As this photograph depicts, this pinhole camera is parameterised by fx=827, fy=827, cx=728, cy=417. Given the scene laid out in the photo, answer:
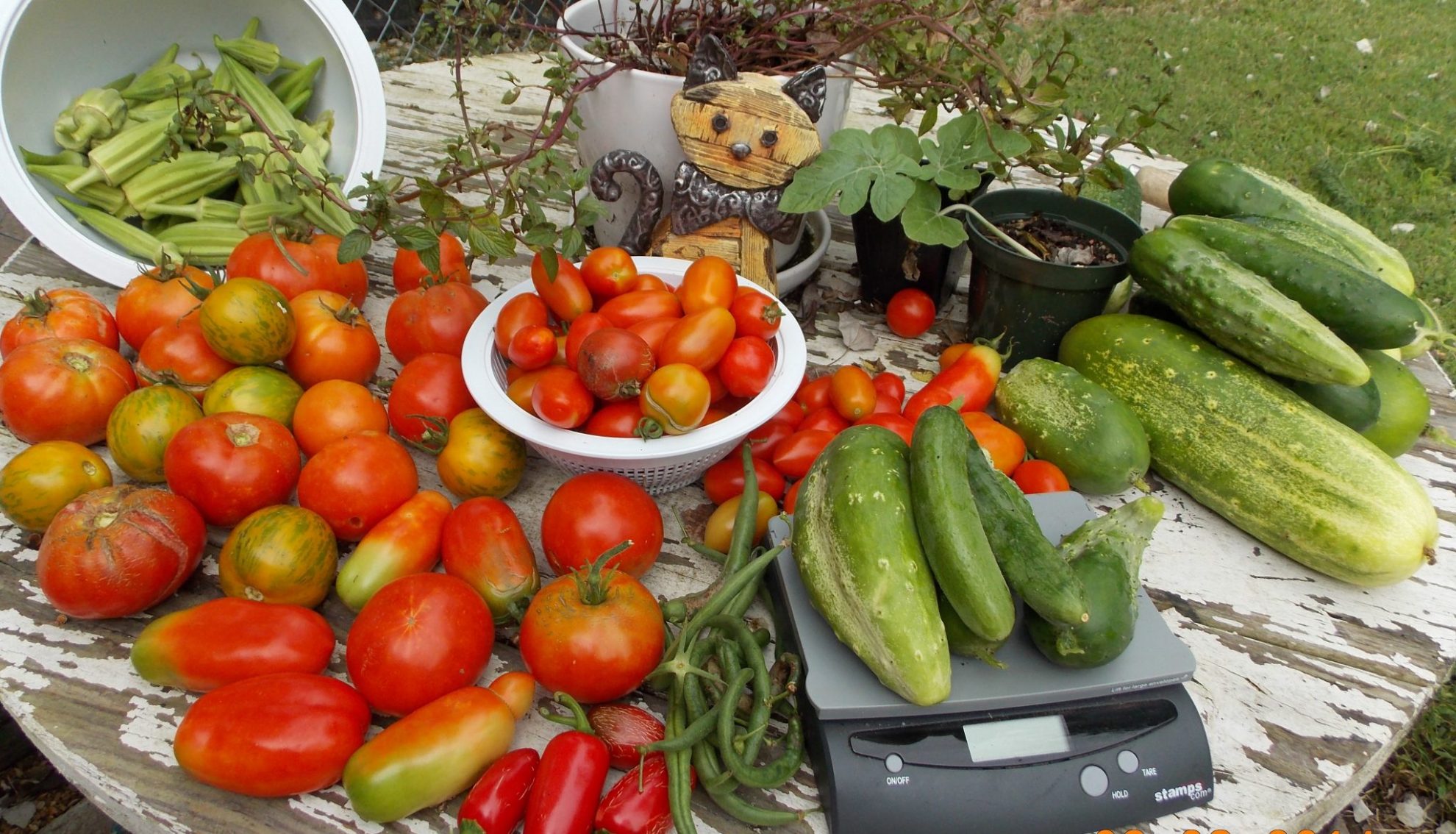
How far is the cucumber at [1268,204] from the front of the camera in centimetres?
170

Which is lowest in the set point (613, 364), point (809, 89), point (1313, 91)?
point (1313, 91)

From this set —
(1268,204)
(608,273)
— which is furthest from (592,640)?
A: (1268,204)

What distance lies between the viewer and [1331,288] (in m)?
1.48

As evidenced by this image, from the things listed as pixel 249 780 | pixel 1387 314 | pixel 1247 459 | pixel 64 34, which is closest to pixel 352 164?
pixel 64 34

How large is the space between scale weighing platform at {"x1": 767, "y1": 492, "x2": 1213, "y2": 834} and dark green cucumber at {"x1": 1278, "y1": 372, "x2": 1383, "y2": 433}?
0.73 metres

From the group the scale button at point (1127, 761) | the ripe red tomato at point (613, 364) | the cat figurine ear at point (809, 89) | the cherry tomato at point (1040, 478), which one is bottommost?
the scale button at point (1127, 761)

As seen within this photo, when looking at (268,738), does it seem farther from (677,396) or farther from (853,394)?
(853,394)

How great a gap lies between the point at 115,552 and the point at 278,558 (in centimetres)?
21

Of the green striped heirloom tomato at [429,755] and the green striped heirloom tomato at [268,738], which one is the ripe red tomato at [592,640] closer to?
the green striped heirloom tomato at [429,755]

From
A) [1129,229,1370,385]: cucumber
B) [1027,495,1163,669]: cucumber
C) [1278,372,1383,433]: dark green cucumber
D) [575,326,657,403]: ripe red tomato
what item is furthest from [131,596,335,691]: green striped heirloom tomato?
[1278,372,1383,433]: dark green cucumber

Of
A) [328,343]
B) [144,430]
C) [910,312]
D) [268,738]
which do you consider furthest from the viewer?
[910,312]

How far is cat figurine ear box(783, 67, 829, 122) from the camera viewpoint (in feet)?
5.13

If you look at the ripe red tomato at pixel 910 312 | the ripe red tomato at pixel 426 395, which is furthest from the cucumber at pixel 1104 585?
the ripe red tomato at pixel 426 395

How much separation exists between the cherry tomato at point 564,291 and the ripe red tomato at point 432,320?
205mm
